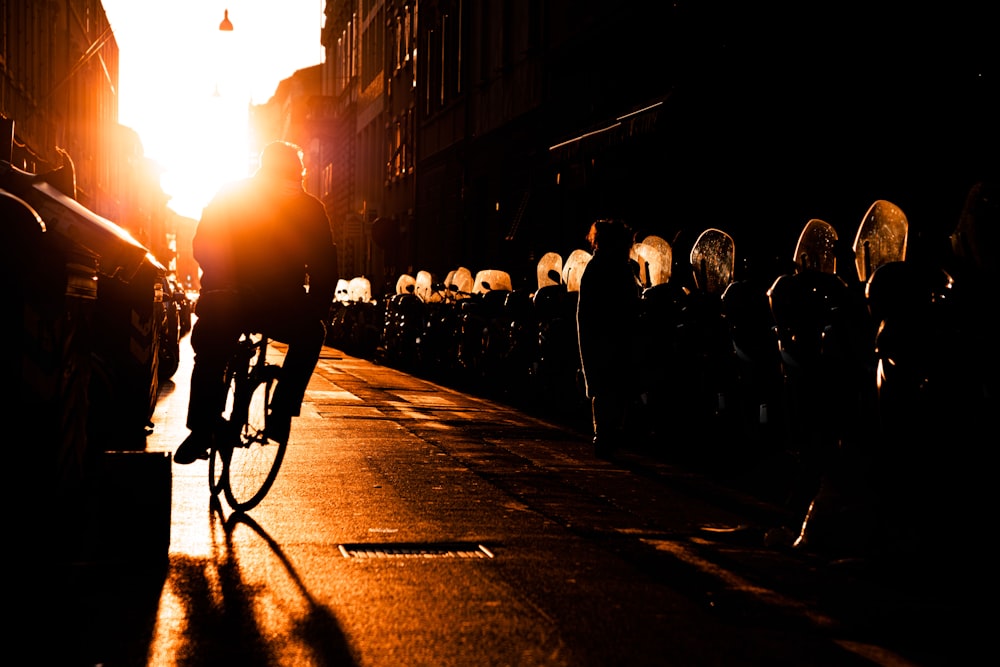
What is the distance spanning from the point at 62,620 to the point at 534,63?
25177 mm

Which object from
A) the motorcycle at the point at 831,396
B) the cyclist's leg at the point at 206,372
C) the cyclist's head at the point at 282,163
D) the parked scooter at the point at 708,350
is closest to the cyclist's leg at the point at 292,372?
the cyclist's leg at the point at 206,372

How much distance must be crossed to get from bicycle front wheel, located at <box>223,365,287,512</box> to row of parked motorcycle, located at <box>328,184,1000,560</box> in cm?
264

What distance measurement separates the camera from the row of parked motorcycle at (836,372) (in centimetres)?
673

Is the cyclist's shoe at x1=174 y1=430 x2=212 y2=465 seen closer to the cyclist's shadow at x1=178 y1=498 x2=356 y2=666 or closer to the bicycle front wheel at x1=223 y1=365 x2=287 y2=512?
the bicycle front wheel at x1=223 y1=365 x2=287 y2=512

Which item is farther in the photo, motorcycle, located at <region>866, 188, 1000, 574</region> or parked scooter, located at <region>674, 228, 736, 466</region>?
parked scooter, located at <region>674, 228, 736, 466</region>

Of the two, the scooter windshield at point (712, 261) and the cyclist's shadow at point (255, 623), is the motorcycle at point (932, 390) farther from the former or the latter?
the scooter windshield at point (712, 261)

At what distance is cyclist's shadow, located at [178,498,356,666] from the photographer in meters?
4.96

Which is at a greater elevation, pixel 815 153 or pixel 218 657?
pixel 815 153

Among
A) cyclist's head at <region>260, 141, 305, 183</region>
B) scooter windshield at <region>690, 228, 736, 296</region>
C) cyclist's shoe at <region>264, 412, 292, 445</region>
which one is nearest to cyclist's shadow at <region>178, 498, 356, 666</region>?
cyclist's shoe at <region>264, 412, 292, 445</region>

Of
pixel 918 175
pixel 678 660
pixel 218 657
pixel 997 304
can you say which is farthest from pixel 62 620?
pixel 918 175

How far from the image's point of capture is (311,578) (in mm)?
6262

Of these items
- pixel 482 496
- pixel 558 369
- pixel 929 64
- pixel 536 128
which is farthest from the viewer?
pixel 536 128

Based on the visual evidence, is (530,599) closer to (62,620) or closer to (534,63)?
(62,620)

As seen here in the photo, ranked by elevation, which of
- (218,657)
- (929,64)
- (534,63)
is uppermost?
(534,63)
